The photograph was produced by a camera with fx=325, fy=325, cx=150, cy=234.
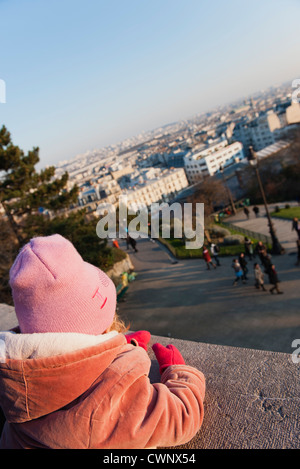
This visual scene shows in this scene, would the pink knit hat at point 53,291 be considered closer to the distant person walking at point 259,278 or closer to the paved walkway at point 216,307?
the paved walkway at point 216,307

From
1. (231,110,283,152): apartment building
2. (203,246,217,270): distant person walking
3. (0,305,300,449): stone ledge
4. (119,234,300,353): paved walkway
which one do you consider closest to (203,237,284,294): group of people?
(203,246,217,270): distant person walking

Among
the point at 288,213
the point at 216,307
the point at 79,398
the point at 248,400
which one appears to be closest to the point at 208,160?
the point at 288,213

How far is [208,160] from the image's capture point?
303ft

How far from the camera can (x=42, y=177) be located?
595 inches

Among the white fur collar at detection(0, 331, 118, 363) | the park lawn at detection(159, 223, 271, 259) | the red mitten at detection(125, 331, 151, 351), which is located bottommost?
the park lawn at detection(159, 223, 271, 259)

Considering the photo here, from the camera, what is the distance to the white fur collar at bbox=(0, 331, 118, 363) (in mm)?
1258

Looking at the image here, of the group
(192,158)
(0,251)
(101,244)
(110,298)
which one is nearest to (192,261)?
(101,244)

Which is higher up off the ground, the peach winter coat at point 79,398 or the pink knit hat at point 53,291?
the pink knit hat at point 53,291

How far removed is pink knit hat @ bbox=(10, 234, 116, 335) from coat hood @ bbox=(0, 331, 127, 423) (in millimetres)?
101

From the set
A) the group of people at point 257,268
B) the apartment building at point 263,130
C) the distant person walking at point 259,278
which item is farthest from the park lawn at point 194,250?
the apartment building at point 263,130

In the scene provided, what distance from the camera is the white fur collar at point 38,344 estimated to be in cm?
126

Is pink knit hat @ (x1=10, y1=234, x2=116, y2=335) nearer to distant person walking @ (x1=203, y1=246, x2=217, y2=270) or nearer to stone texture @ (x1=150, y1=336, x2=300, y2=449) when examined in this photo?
stone texture @ (x1=150, y1=336, x2=300, y2=449)

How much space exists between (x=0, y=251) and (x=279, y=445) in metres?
12.2
